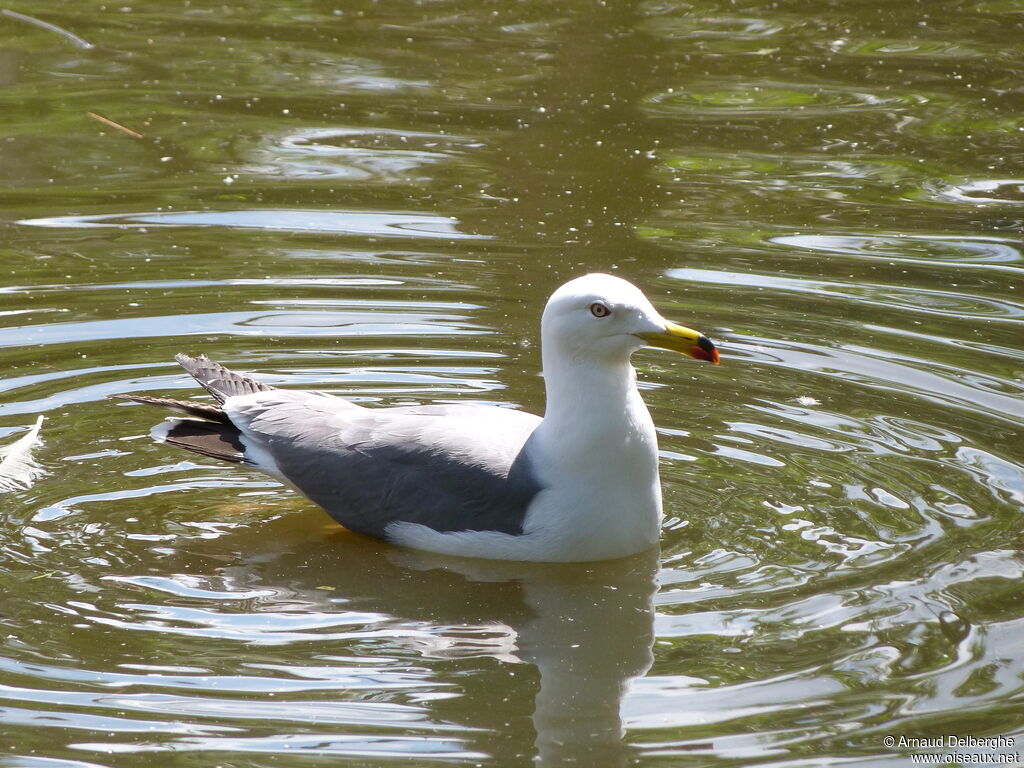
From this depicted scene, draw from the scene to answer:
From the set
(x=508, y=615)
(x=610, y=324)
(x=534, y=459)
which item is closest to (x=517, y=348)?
(x=534, y=459)

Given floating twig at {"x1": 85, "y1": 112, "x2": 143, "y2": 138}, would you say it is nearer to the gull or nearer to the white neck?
the gull

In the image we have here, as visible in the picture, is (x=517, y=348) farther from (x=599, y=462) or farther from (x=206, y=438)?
(x=599, y=462)

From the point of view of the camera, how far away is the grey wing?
6484 millimetres

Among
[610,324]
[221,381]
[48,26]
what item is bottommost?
[221,381]

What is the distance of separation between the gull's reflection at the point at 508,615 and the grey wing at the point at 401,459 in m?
0.23

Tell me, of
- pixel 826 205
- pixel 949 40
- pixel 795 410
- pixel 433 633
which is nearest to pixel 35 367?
pixel 433 633

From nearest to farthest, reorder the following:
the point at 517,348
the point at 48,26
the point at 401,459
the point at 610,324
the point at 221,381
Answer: the point at 610,324
the point at 401,459
the point at 221,381
the point at 517,348
the point at 48,26

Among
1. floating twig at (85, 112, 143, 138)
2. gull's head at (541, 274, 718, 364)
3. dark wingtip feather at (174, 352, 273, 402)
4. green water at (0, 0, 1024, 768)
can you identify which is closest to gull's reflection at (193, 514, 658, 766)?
green water at (0, 0, 1024, 768)

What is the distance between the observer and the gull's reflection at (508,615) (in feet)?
17.2

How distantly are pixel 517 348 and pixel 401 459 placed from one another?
204 cm

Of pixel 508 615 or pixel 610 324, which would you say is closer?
pixel 508 615

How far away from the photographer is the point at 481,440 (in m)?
6.62

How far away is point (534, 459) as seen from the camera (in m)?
6.48

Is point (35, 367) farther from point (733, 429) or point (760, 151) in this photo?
point (760, 151)
